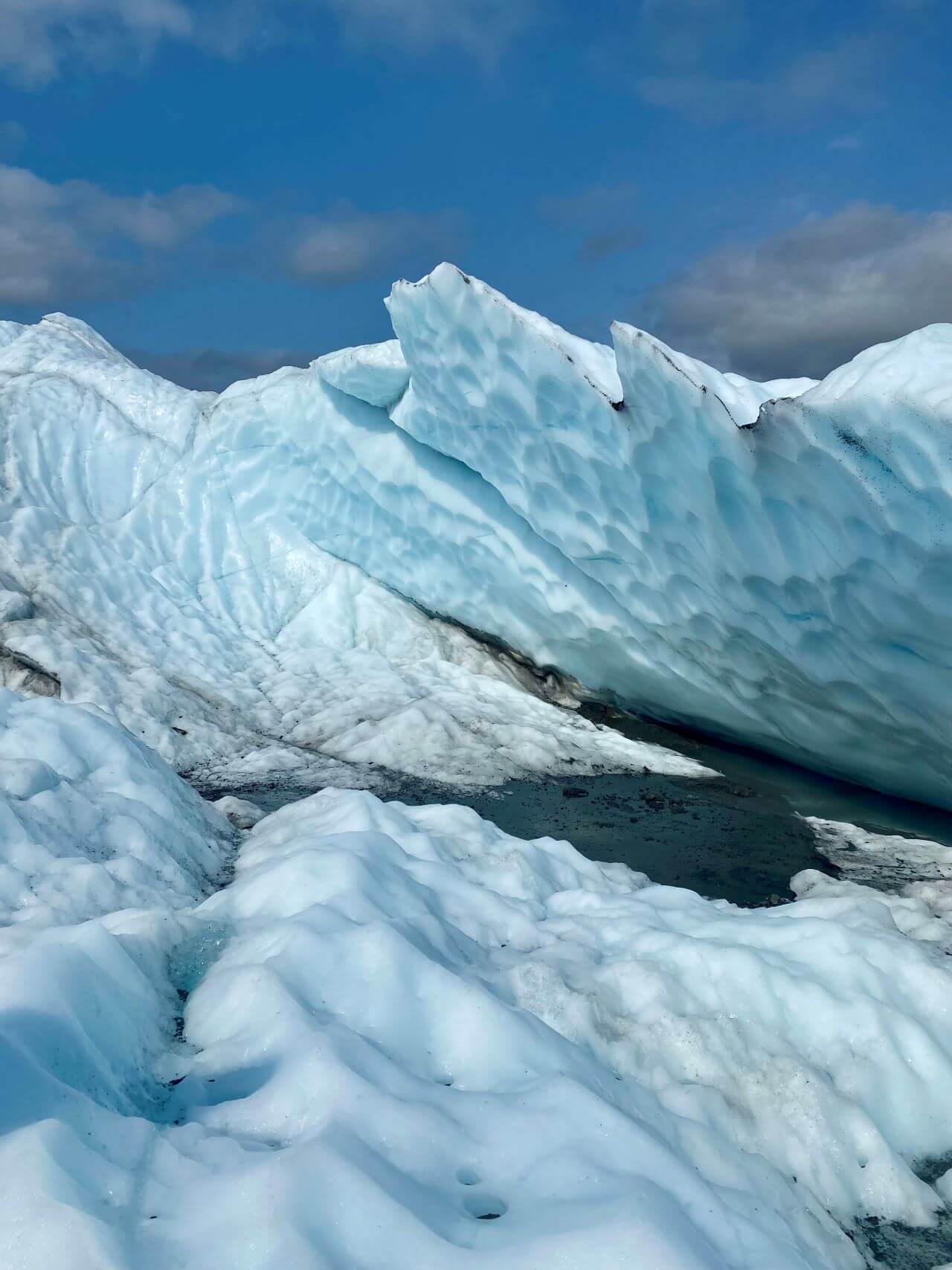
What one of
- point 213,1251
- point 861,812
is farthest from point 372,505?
point 213,1251

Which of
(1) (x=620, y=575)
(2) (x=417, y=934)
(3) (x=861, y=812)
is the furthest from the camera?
(1) (x=620, y=575)

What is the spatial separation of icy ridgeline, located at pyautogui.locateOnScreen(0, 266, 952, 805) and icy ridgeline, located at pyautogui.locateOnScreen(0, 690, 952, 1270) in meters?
2.63

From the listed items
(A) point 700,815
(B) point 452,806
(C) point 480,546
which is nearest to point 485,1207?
(B) point 452,806

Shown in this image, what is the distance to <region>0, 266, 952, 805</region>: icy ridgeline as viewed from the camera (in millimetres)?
5863

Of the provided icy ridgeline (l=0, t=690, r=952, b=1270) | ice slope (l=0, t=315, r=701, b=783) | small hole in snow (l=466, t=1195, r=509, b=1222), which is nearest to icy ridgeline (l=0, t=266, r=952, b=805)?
ice slope (l=0, t=315, r=701, b=783)

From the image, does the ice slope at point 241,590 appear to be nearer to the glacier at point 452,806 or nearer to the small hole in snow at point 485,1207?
the glacier at point 452,806

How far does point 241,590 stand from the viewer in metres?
11.1

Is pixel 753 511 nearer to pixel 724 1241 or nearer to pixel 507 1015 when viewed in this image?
pixel 507 1015

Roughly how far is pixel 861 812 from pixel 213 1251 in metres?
7.44

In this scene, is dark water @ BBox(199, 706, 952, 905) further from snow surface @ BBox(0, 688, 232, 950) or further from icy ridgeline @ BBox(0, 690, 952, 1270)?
snow surface @ BBox(0, 688, 232, 950)

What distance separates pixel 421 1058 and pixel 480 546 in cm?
776

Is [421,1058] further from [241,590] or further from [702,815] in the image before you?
[241,590]

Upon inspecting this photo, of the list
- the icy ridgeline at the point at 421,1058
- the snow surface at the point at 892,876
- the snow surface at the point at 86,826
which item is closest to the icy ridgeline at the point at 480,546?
the snow surface at the point at 892,876

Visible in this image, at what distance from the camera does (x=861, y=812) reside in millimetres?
7977
